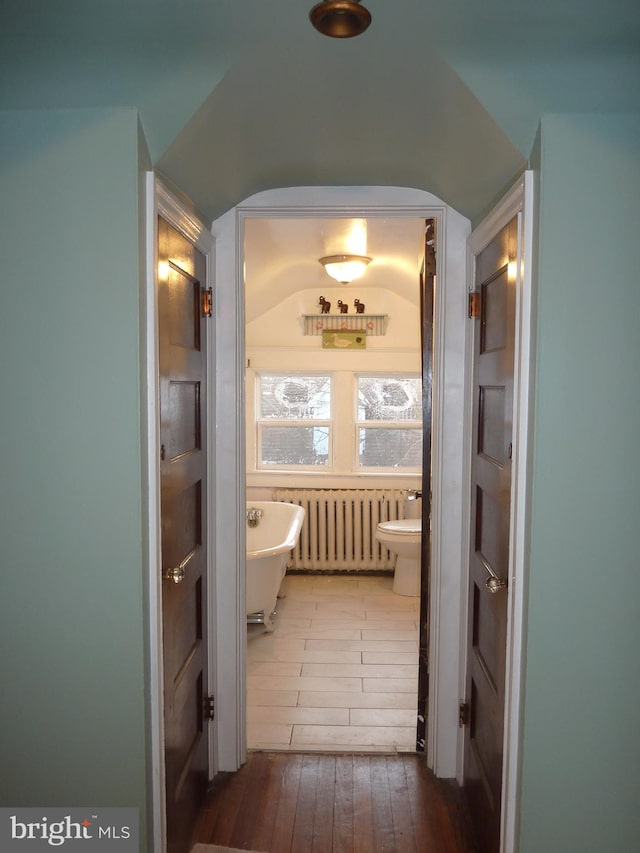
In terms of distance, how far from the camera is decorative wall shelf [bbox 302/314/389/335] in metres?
5.62

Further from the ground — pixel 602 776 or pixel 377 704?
pixel 602 776

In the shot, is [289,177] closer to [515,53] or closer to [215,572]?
[515,53]

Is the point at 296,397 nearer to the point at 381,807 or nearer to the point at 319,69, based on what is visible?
the point at 381,807

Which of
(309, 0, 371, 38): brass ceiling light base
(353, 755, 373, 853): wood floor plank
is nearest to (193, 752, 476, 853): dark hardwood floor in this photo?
(353, 755, 373, 853): wood floor plank

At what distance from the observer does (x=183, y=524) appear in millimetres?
2289

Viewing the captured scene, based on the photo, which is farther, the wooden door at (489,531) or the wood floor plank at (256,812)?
the wood floor plank at (256,812)

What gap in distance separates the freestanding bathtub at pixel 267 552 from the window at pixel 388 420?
1.10 metres

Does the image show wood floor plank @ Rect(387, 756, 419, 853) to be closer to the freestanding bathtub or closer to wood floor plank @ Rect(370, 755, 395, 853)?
wood floor plank @ Rect(370, 755, 395, 853)

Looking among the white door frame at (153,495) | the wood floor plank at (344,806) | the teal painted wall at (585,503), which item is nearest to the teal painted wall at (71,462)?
the white door frame at (153,495)

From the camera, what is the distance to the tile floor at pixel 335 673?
121 inches

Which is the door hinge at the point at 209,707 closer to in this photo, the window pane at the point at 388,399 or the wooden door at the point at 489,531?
the wooden door at the point at 489,531

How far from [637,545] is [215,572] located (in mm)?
1596

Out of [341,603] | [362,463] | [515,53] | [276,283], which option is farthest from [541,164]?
[362,463]

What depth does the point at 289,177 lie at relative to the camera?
98.7 inches
